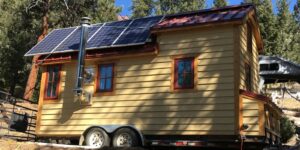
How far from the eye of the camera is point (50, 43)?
1753 cm

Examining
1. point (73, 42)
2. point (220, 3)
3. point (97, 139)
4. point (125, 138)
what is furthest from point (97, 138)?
point (220, 3)

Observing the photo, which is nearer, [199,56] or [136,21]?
[199,56]

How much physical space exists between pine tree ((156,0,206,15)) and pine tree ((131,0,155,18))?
1197 mm

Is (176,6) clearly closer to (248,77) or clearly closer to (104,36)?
(104,36)

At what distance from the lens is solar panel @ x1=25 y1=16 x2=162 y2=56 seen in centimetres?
1523

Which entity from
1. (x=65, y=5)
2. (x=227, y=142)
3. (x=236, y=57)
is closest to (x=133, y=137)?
(x=227, y=142)

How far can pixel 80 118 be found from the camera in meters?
15.4

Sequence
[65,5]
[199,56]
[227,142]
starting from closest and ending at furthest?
[227,142], [199,56], [65,5]

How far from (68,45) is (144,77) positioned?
4.07 meters

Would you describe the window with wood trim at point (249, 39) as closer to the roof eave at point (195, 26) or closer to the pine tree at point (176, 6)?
the roof eave at point (195, 26)

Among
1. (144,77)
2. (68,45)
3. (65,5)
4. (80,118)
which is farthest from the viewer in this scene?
(65,5)

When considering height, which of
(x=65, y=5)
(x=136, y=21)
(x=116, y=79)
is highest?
(x=65, y=5)

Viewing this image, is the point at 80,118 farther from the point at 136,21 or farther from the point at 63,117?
the point at 136,21

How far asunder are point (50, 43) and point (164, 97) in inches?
254
